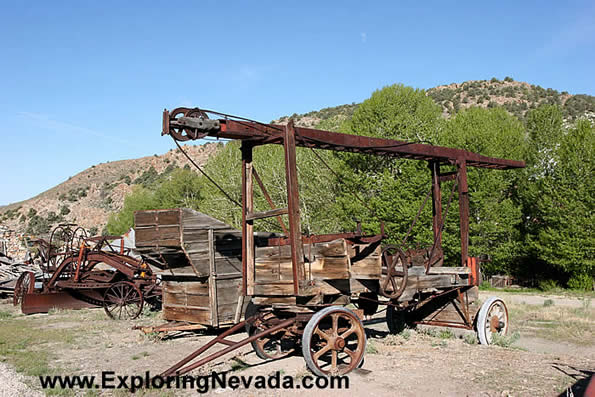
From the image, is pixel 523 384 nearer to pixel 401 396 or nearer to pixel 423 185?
pixel 401 396

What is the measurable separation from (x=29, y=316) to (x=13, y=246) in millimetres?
28119

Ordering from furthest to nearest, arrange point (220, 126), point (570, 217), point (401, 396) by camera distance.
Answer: point (570, 217) < point (220, 126) < point (401, 396)

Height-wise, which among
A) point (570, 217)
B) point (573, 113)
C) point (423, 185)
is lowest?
point (570, 217)

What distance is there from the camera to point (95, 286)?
15.1 meters

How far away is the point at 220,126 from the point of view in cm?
723

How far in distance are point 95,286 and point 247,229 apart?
9.01 meters

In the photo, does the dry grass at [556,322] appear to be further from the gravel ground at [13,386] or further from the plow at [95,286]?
the plow at [95,286]

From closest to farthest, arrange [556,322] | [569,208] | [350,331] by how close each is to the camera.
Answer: [350,331] < [556,322] < [569,208]

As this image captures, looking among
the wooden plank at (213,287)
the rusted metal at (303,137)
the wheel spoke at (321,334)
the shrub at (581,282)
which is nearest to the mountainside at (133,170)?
the shrub at (581,282)

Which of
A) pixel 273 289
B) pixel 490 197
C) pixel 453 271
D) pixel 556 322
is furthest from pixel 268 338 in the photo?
pixel 490 197

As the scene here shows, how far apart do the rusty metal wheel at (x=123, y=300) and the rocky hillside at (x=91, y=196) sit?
48.6 m

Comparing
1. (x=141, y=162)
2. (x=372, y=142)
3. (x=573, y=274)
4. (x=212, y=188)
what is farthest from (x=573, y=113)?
(x=141, y=162)

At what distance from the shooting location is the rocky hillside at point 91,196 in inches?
2621

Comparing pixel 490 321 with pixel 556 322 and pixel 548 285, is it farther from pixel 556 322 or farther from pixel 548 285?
pixel 548 285
